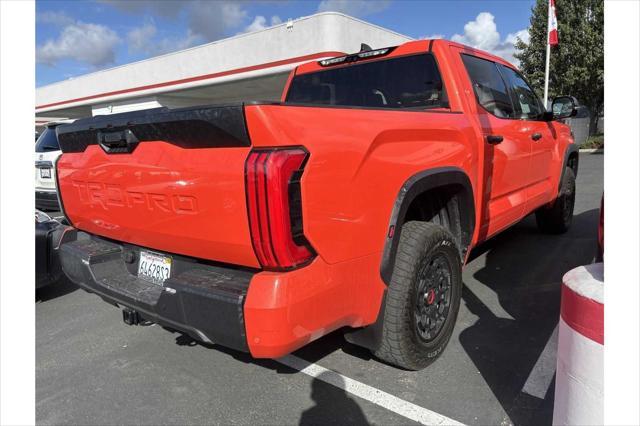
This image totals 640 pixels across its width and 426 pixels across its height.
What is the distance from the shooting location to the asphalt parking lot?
8.13ft

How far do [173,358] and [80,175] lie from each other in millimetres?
1392

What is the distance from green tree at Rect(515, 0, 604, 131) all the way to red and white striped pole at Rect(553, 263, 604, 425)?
24.5 m

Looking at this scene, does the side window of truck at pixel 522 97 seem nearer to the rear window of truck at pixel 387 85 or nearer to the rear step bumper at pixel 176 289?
the rear window of truck at pixel 387 85

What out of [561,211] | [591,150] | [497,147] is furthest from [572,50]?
[497,147]

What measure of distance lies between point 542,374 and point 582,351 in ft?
4.37

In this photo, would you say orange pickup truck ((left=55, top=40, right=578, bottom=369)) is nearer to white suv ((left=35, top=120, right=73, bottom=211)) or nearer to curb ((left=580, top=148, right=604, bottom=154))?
white suv ((left=35, top=120, right=73, bottom=211))

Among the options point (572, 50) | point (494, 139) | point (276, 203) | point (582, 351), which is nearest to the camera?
point (582, 351)

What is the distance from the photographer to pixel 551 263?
477cm

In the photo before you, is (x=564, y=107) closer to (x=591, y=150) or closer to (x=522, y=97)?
(x=522, y=97)

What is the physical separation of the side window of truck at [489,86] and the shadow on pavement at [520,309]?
1.58 meters

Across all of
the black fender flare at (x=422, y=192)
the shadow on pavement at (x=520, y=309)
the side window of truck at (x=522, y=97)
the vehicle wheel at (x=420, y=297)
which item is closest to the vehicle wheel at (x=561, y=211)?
the shadow on pavement at (x=520, y=309)

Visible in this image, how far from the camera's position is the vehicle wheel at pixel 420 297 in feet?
A: 8.04

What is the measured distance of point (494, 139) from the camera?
3383 millimetres

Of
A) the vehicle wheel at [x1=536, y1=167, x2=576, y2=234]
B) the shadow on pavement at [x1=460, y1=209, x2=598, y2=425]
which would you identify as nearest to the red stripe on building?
the vehicle wheel at [x1=536, y1=167, x2=576, y2=234]
